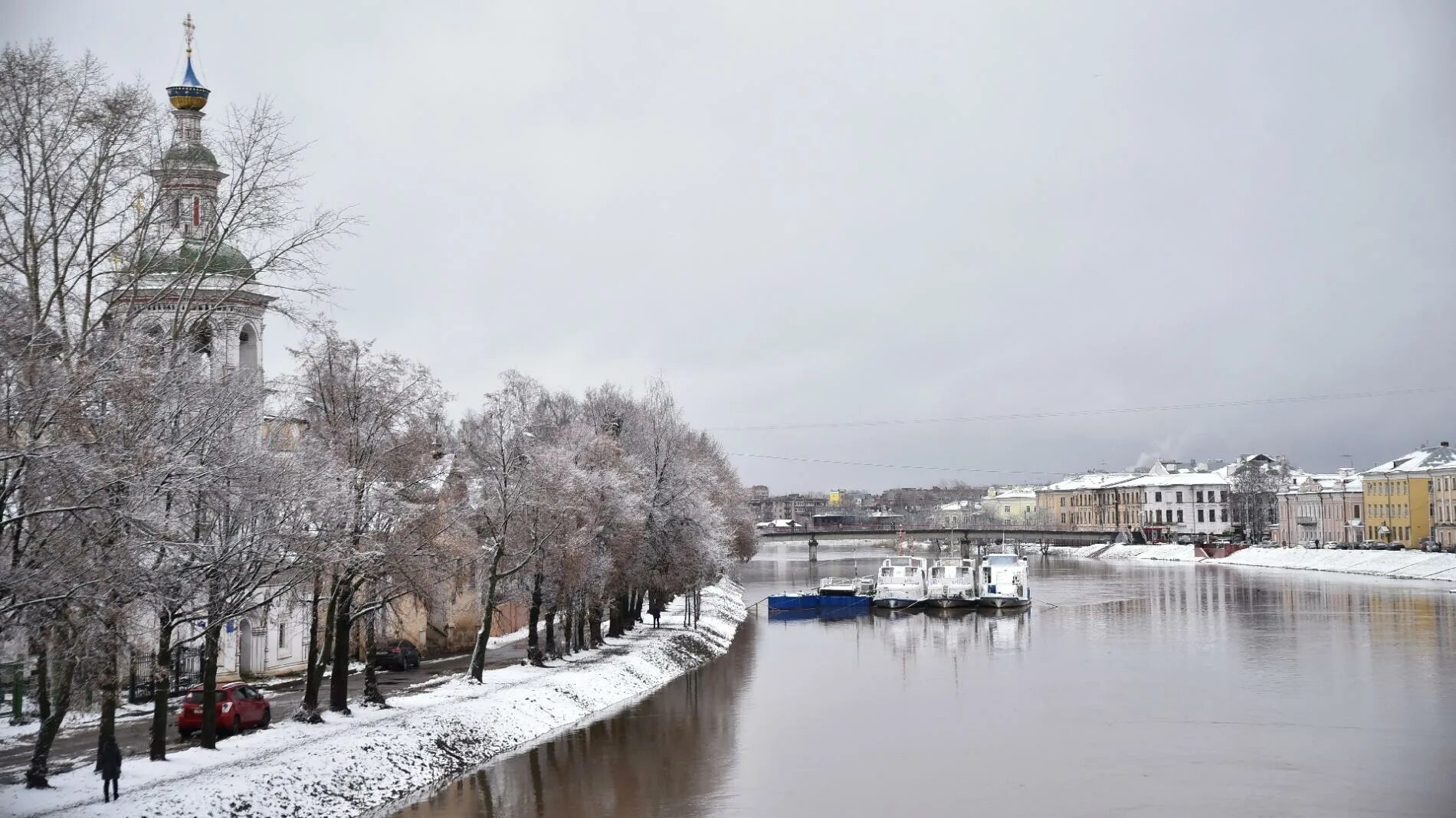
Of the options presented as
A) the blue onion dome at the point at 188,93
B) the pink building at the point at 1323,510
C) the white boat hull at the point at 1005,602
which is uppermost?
the blue onion dome at the point at 188,93

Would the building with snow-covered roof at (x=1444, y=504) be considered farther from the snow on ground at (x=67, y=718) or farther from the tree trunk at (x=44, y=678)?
the tree trunk at (x=44, y=678)

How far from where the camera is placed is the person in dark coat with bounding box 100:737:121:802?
21328mm

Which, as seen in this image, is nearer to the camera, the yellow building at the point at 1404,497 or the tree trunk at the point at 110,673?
the tree trunk at the point at 110,673

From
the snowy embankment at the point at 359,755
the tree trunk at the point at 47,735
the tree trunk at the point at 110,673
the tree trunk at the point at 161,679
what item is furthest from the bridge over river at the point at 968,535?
the tree trunk at the point at 47,735

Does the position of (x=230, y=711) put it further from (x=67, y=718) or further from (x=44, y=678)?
(x=44, y=678)

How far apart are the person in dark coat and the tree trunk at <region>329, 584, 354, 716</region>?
9512 mm

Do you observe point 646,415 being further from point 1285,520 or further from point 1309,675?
point 1285,520

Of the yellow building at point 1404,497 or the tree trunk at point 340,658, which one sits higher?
the yellow building at point 1404,497

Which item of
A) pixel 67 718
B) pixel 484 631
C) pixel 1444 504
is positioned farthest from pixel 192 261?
pixel 1444 504

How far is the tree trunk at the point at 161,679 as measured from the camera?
22.2 meters

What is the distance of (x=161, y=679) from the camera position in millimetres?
23000

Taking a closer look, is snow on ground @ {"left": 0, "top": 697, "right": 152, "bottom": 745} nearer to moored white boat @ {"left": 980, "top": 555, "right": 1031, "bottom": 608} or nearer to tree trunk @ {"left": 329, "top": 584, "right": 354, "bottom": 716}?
tree trunk @ {"left": 329, "top": 584, "right": 354, "bottom": 716}

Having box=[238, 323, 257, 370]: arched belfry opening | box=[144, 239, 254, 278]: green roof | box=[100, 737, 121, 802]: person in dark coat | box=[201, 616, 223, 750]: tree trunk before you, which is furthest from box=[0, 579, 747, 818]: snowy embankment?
box=[238, 323, 257, 370]: arched belfry opening

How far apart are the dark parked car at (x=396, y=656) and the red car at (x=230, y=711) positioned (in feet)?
44.4
